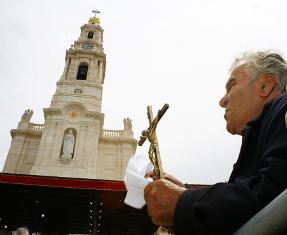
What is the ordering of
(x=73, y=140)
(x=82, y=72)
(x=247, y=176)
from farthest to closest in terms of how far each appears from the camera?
(x=82, y=72), (x=73, y=140), (x=247, y=176)

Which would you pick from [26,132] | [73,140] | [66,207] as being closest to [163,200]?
[66,207]

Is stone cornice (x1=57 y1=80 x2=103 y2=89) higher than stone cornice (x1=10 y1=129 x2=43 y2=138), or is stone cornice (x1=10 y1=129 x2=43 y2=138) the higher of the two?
stone cornice (x1=57 y1=80 x2=103 y2=89)

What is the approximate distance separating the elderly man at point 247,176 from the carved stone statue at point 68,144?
77.6ft

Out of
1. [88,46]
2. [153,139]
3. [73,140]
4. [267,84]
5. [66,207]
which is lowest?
[153,139]

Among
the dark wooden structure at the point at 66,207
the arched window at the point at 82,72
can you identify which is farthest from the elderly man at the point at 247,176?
the arched window at the point at 82,72

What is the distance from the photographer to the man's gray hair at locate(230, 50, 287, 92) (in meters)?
1.85

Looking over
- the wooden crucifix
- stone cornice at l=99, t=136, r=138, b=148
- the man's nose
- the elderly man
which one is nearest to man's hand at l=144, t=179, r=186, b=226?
the elderly man

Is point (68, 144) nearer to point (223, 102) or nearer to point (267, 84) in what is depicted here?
point (223, 102)

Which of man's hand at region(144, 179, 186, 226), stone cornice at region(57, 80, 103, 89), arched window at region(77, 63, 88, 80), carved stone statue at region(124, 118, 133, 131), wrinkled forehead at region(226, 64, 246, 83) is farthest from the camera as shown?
arched window at region(77, 63, 88, 80)

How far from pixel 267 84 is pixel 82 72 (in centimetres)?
3217

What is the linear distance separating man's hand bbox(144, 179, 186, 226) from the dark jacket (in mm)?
87

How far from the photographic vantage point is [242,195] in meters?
1.10

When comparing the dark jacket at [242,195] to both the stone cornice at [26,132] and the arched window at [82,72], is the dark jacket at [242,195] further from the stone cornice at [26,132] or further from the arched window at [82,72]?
the arched window at [82,72]

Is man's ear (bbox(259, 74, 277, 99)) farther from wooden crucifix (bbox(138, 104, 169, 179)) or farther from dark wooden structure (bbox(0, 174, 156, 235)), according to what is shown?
dark wooden structure (bbox(0, 174, 156, 235))
